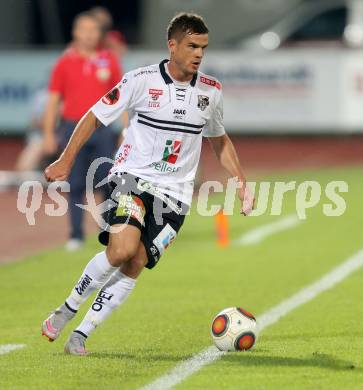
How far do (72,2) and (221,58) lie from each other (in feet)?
34.9

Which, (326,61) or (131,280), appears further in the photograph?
(326,61)

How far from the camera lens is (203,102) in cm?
875

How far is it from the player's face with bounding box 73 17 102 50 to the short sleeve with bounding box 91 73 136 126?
5.98m

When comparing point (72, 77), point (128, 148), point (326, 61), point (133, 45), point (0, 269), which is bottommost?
point (133, 45)

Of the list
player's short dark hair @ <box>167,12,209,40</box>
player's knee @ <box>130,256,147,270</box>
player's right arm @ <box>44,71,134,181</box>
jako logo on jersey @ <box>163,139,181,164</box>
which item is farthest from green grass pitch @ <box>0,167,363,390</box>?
player's short dark hair @ <box>167,12,209,40</box>

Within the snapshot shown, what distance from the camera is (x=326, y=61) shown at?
29.1 m

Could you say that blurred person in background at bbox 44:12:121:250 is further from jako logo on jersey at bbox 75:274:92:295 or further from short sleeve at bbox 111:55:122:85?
jako logo on jersey at bbox 75:274:92:295

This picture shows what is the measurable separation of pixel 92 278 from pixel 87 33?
654 cm

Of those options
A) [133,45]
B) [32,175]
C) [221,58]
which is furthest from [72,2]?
[32,175]

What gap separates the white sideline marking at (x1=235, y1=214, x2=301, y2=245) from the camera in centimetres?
1609

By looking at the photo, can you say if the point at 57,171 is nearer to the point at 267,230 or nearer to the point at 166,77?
the point at 166,77

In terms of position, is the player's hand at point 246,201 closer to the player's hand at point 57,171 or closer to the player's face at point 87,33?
the player's hand at point 57,171

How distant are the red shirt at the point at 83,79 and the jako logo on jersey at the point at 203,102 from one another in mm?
6189

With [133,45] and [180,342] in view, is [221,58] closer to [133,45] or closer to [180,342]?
[133,45]
